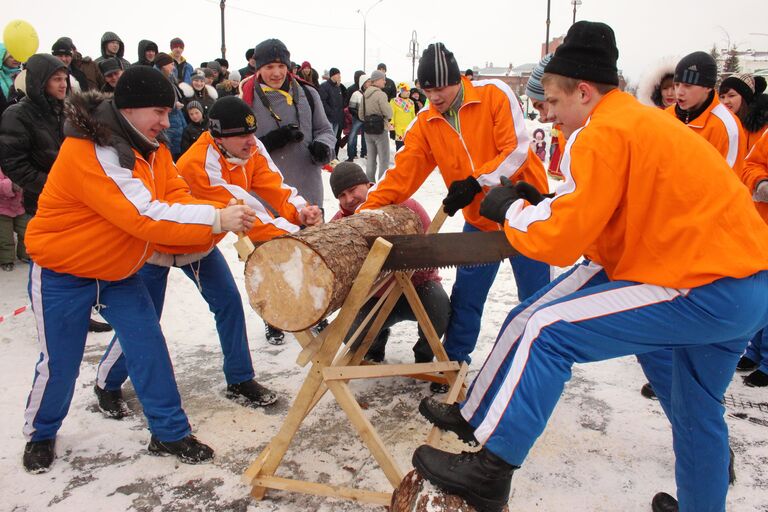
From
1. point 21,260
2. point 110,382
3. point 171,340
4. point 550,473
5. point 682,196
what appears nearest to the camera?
A: point 682,196

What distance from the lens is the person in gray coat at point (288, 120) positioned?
14.5 ft

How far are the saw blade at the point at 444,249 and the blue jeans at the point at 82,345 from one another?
130 cm

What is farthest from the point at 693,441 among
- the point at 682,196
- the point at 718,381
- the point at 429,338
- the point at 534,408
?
the point at 429,338

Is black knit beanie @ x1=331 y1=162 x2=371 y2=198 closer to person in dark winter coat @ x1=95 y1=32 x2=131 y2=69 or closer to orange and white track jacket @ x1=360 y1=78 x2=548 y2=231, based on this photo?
orange and white track jacket @ x1=360 y1=78 x2=548 y2=231

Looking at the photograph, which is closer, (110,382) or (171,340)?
(110,382)

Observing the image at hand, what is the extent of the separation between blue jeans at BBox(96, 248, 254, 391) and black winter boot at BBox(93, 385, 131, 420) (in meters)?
0.04

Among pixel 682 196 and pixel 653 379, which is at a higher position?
pixel 682 196

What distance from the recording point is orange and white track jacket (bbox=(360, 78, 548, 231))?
3449 mm

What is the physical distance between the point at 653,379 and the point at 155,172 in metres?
2.65

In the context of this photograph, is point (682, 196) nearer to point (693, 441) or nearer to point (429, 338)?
point (693, 441)

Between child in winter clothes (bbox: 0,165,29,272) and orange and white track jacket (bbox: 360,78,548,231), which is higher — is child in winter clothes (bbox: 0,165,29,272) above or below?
below

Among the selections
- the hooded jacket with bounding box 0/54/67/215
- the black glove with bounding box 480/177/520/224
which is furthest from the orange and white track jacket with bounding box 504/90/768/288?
the hooded jacket with bounding box 0/54/67/215

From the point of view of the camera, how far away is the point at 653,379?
8.75ft

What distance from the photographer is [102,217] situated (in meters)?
2.75
